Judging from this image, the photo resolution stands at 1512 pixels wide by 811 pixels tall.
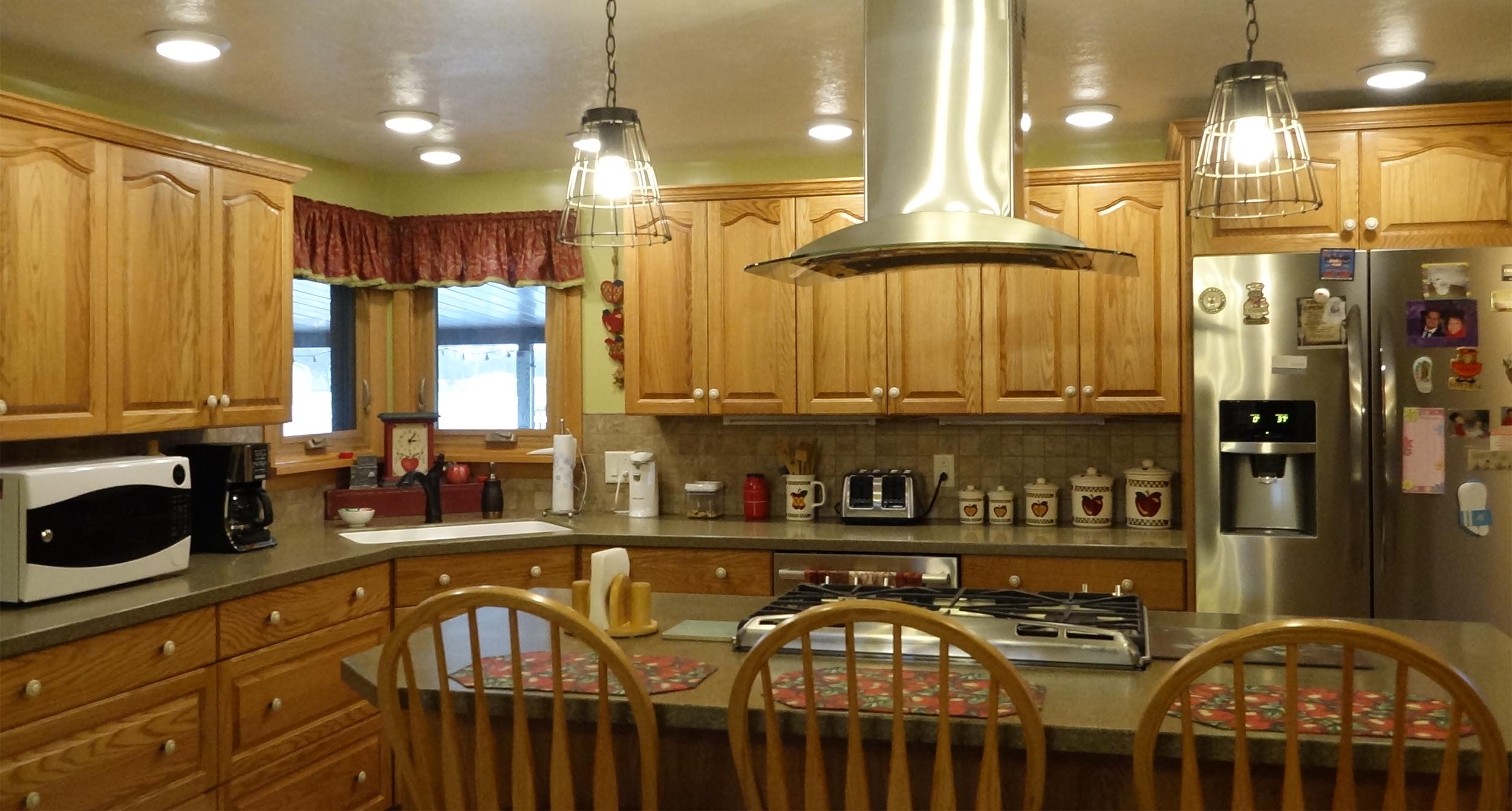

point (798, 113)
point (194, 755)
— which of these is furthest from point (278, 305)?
point (798, 113)

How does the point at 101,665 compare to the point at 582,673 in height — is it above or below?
below

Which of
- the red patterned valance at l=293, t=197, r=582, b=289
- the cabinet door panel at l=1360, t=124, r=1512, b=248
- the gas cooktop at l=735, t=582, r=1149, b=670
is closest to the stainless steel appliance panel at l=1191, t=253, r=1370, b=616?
the cabinet door panel at l=1360, t=124, r=1512, b=248

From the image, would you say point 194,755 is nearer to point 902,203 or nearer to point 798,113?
point 902,203

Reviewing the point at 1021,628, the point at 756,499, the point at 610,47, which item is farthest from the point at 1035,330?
the point at 1021,628

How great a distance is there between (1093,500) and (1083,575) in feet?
1.62

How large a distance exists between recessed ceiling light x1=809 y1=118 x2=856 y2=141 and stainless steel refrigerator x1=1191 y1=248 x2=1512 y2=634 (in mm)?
1217

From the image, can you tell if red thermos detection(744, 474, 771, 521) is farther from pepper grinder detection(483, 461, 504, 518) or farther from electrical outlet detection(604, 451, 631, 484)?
pepper grinder detection(483, 461, 504, 518)

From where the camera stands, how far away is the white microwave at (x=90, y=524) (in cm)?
273

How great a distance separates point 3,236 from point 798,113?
2231 millimetres

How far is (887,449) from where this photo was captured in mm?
4402

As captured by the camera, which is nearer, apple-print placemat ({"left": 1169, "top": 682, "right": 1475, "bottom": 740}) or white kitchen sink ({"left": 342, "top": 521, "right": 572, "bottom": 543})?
apple-print placemat ({"left": 1169, "top": 682, "right": 1475, "bottom": 740})

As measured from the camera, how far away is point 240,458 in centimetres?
347

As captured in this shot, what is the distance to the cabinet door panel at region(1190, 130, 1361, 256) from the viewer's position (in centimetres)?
357

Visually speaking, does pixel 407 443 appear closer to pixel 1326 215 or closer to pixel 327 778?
pixel 327 778
